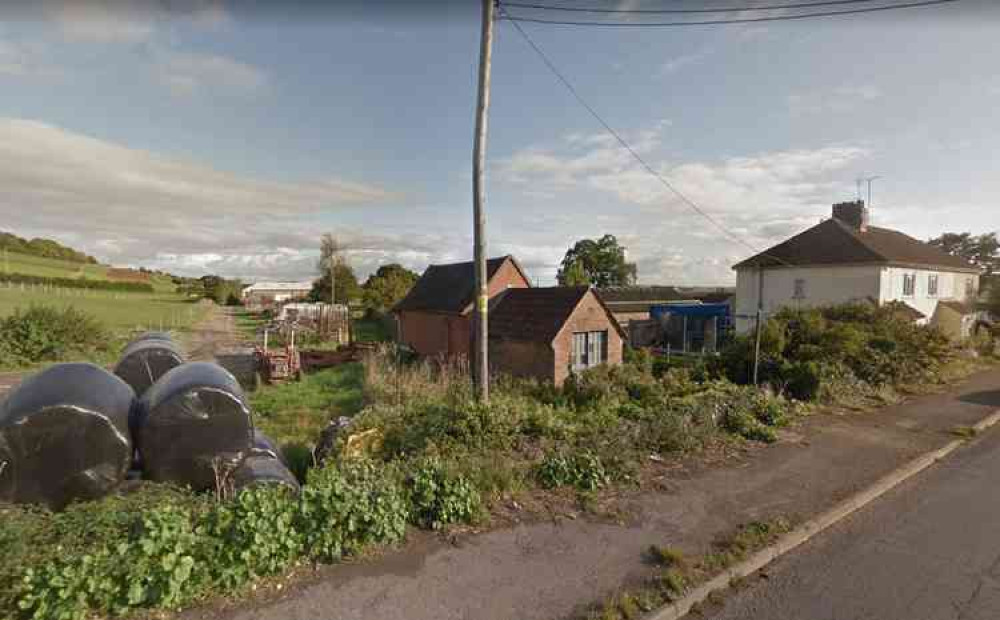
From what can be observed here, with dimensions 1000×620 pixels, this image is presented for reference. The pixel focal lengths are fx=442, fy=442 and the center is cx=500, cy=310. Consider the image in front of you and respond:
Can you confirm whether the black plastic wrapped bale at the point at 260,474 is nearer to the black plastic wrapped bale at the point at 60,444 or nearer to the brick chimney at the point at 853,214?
the black plastic wrapped bale at the point at 60,444

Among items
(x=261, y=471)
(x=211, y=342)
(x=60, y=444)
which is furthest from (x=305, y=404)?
(x=211, y=342)

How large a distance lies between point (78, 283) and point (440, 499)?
8647cm

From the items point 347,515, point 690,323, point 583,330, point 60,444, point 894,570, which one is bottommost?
point 894,570

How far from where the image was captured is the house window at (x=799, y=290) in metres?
24.1

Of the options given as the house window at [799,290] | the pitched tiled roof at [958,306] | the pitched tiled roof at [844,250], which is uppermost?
the pitched tiled roof at [844,250]

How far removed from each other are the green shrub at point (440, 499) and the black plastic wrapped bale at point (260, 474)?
3.70ft

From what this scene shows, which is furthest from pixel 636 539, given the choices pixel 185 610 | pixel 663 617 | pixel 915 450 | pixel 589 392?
pixel 589 392

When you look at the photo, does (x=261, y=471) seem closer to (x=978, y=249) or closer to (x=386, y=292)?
(x=386, y=292)

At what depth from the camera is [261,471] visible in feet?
15.0

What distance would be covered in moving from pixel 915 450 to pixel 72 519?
10.6m

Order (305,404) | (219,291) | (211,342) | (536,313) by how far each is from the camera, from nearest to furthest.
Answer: (305,404), (536,313), (211,342), (219,291)

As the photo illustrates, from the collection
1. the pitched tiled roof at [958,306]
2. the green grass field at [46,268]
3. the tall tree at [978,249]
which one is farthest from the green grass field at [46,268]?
the tall tree at [978,249]

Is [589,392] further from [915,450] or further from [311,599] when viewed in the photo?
[311,599]

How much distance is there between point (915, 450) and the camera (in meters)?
7.18
